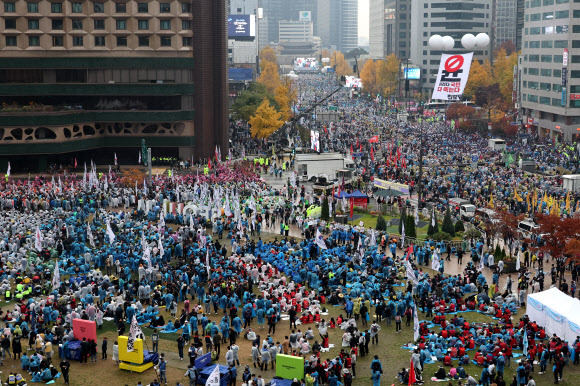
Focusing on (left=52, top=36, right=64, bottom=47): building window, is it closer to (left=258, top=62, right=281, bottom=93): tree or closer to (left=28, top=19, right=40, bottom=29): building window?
(left=28, top=19, right=40, bottom=29): building window

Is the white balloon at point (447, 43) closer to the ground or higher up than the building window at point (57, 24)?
closer to the ground

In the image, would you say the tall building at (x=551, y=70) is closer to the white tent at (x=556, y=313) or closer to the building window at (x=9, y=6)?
the building window at (x=9, y=6)

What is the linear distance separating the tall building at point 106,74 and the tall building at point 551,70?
51.8 metres

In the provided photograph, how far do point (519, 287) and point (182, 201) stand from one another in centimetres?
3184

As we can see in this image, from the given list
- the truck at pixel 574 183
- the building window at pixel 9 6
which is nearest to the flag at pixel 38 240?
the truck at pixel 574 183

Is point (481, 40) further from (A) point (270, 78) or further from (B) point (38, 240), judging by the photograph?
(B) point (38, 240)

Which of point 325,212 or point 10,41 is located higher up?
point 10,41

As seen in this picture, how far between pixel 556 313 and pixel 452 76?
73.3m

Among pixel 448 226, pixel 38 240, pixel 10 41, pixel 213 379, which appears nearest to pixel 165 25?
pixel 10 41

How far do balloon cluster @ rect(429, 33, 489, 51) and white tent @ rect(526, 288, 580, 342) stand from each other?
153m

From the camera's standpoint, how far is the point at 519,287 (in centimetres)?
4350

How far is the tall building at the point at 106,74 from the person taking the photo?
3516 inches

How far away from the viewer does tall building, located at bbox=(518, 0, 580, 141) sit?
4449 inches

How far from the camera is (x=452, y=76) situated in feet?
345
